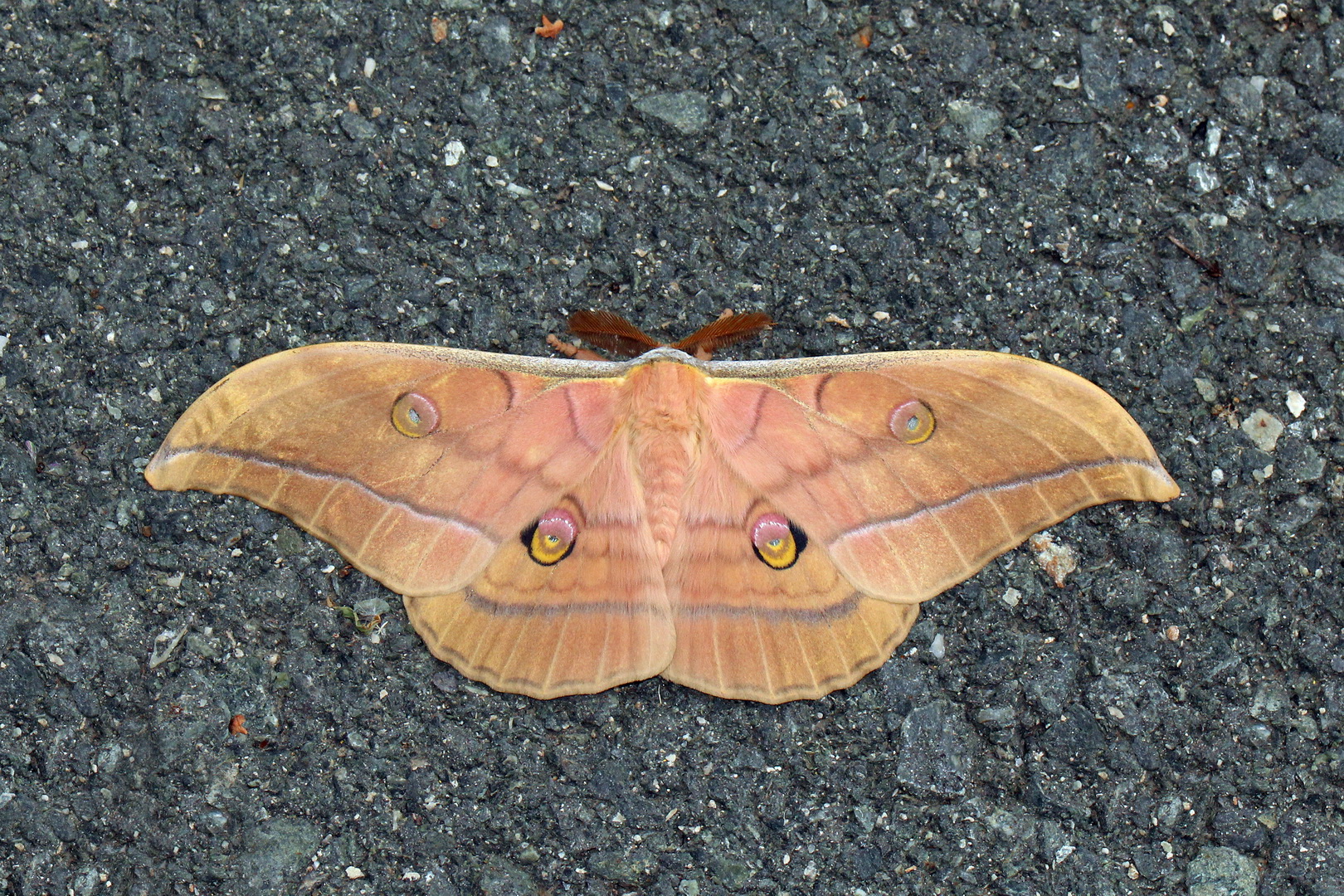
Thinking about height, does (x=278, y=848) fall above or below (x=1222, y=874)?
below

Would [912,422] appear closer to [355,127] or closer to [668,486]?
[668,486]

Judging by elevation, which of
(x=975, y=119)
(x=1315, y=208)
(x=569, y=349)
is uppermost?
(x=975, y=119)

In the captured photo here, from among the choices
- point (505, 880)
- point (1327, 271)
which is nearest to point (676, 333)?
point (505, 880)

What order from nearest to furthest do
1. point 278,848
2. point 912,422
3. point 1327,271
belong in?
point 912,422 → point 278,848 → point 1327,271

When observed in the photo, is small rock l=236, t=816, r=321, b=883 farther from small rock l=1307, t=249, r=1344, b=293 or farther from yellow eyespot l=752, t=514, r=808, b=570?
small rock l=1307, t=249, r=1344, b=293

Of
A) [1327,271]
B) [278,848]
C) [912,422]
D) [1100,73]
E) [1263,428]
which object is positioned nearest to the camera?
[912,422]

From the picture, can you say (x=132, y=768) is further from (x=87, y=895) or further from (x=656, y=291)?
(x=656, y=291)

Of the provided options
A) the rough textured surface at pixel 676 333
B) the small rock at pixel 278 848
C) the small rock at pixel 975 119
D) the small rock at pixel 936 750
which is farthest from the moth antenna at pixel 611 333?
the small rock at pixel 278 848
